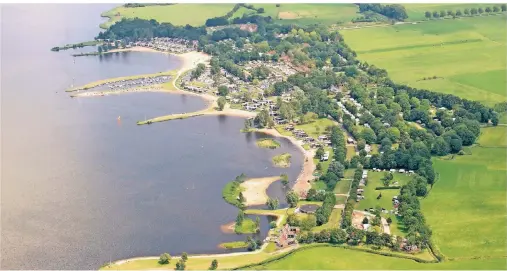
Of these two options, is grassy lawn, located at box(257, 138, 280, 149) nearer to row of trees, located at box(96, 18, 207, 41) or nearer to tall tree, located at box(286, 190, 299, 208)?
tall tree, located at box(286, 190, 299, 208)

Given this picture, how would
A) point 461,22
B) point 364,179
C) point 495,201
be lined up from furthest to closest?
1. point 461,22
2. point 364,179
3. point 495,201

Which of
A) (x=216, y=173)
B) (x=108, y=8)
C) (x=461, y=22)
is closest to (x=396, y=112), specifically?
(x=216, y=173)

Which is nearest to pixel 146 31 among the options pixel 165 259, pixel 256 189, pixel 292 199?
pixel 256 189

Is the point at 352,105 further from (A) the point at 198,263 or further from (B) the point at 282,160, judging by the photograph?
(A) the point at 198,263

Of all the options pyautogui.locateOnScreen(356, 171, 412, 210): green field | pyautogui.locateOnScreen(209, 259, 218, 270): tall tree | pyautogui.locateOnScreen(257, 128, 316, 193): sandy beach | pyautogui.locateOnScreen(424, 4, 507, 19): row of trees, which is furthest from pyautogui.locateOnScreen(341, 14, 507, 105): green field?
pyautogui.locateOnScreen(209, 259, 218, 270): tall tree

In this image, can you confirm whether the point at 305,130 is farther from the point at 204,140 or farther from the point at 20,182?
the point at 20,182
